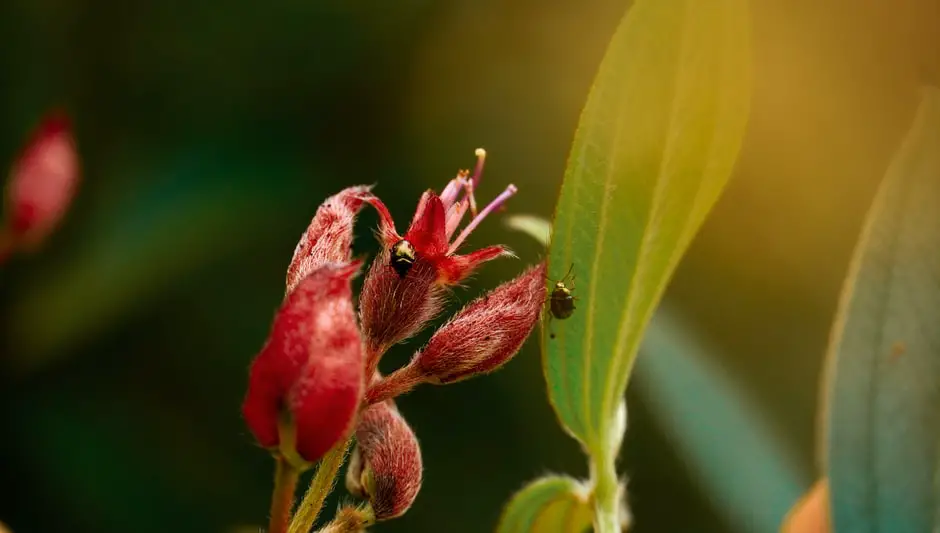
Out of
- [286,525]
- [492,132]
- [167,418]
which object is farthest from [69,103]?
[286,525]

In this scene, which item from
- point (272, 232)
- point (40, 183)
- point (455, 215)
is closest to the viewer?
point (455, 215)

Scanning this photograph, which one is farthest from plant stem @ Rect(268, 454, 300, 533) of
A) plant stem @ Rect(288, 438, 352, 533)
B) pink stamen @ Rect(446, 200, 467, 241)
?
pink stamen @ Rect(446, 200, 467, 241)

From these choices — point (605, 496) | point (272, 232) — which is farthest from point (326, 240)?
point (272, 232)

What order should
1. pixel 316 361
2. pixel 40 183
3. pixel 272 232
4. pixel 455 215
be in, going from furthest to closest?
pixel 272 232
pixel 40 183
pixel 455 215
pixel 316 361

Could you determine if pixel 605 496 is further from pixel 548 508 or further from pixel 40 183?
pixel 40 183

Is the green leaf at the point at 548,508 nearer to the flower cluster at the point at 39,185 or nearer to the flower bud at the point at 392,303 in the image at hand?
the flower bud at the point at 392,303

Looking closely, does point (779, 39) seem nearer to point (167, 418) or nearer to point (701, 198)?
point (701, 198)

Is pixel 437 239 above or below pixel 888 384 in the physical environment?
above
